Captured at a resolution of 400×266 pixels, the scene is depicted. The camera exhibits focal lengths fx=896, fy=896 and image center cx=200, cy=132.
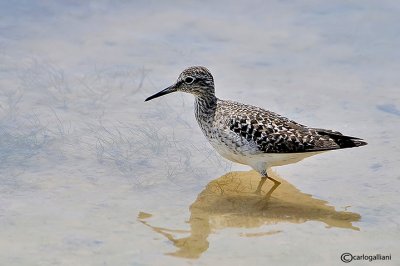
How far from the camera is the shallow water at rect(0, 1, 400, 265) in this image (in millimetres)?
8906

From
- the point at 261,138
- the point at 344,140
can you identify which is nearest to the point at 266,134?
the point at 261,138

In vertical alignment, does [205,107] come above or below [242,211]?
above

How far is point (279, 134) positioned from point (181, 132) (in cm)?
166

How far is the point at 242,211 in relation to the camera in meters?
9.83

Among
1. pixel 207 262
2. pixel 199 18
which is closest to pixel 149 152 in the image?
pixel 207 262

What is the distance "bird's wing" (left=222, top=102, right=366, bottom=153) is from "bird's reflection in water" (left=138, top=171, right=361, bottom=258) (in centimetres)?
54

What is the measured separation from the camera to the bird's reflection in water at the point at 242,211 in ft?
29.7

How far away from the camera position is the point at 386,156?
36.0ft

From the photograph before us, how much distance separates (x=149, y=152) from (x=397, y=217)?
3156 mm

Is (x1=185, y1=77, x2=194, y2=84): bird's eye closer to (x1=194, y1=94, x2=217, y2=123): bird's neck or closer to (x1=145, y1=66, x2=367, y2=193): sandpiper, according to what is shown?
(x1=194, y1=94, x2=217, y2=123): bird's neck

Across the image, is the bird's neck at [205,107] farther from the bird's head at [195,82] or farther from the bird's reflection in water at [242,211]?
the bird's reflection in water at [242,211]

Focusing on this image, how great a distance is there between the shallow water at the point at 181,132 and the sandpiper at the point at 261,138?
1.11 ft

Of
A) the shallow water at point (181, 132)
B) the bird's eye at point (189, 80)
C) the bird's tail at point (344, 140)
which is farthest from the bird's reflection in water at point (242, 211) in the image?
the bird's eye at point (189, 80)

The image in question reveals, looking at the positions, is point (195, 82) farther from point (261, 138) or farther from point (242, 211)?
point (242, 211)
